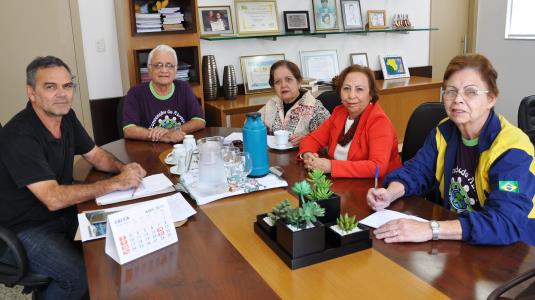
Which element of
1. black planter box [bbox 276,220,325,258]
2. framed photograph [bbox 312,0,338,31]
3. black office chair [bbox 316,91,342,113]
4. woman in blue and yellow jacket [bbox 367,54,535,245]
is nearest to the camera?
black planter box [bbox 276,220,325,258]

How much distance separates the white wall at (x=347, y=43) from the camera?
404 centimetres

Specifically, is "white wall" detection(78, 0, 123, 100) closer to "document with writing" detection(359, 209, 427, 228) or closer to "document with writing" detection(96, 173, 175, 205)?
"document with writing" detection(96, 173, 175, 205)

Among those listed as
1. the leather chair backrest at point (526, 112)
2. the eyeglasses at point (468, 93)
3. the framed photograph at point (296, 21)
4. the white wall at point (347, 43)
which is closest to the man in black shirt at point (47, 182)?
the eyeglasses at point (468, 93)

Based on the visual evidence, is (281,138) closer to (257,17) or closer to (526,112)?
(526,112)

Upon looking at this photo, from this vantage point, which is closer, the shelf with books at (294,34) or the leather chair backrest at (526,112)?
the leather chair backrest at (526,112)

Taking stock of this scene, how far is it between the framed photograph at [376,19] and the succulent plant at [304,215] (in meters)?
3.69

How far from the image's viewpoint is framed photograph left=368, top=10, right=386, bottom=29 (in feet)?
14.9

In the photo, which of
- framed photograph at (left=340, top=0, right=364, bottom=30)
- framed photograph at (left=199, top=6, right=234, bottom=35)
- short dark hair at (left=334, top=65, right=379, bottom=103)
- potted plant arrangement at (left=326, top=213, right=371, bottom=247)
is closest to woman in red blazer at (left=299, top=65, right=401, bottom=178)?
short dark hair at (left=334, top=65, right=379, bottom=103)

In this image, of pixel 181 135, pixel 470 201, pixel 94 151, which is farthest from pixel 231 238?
pixel 181 135

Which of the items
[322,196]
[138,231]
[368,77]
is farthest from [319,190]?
[368,77]

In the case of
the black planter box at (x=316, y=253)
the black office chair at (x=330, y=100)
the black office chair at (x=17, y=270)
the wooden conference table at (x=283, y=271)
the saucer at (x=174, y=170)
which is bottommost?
the black office chair at (x=17, y=270)

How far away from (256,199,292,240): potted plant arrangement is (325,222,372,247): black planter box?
0.13 metres

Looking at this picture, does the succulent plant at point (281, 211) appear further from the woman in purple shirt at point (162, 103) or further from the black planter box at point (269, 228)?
the woman in purple shirt at point (162, 103)

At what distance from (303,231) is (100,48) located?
298 cm
